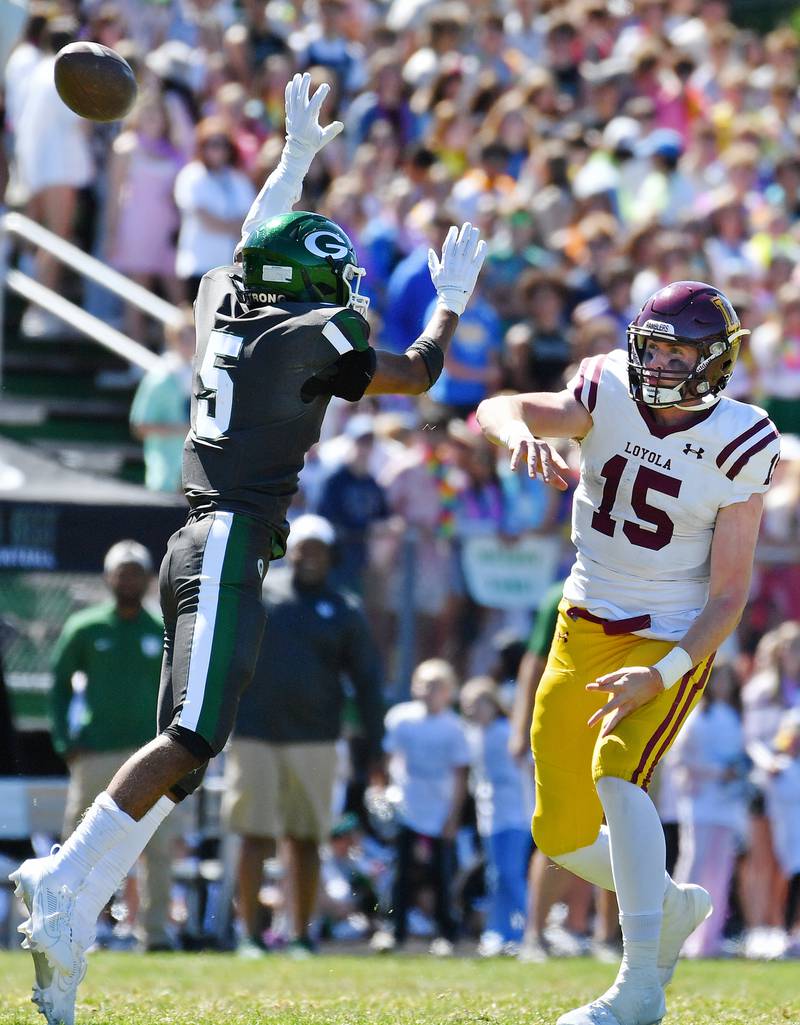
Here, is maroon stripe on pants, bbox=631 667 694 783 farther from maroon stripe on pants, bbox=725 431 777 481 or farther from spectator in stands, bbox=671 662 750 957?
spectator in stands, bbox=671 662 750 957

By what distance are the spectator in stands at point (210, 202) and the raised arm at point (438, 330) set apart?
5.53m

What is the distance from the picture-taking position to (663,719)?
209 inches

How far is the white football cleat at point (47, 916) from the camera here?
4.79 metres

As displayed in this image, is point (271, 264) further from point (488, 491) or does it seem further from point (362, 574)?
point (488, 491)

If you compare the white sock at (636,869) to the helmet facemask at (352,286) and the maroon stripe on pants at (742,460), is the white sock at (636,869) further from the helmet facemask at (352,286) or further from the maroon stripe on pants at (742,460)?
the helmet facemask at (352,286)

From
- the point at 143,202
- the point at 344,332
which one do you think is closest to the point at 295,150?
the point at 344,332

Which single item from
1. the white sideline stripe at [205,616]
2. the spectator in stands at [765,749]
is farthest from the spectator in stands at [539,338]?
the white sideline stripe at [205,616]

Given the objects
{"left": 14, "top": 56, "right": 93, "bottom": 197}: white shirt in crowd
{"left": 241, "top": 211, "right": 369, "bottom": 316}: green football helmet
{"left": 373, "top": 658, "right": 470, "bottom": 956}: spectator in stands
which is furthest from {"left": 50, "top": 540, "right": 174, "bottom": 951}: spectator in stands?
{"left": 241, "top": 211, "right": 369, "bottom": 316}: green football helmet

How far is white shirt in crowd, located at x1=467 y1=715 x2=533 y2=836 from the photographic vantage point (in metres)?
9.70

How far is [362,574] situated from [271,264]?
4.87 metres

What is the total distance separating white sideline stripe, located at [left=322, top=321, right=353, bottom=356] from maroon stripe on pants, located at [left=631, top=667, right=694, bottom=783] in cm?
131

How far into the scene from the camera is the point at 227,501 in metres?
5.21

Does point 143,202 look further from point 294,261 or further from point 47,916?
point 47,916

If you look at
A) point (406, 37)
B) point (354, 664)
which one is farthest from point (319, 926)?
point (406, 37)
